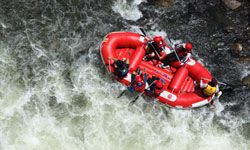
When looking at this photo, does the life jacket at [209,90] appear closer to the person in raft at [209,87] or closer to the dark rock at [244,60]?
the person in raft at [209,87]

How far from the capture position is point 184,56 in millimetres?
12102

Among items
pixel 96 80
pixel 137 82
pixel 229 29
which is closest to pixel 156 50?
pixel 137 82

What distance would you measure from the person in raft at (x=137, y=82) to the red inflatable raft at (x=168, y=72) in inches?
8.0

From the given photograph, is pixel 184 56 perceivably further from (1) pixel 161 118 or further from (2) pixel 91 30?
(2) pixel 91 30

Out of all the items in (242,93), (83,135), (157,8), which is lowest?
(83,135)

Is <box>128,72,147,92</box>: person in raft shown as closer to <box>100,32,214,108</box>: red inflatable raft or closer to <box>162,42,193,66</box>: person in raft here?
<box>100,32,214,108</box>: red inflatable raft

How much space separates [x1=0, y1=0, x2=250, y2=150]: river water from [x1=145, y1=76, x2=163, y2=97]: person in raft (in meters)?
0.53

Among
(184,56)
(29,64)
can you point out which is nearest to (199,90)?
(184,56)

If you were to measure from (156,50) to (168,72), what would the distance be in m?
0.78

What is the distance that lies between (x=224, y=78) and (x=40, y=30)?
623 cm

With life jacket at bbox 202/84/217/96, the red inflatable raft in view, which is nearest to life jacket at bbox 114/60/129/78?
the red inflatable raft

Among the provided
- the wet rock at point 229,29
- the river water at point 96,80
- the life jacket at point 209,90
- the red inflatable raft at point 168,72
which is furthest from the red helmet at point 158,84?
the wet rock at point 229,29

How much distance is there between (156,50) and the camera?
12.2 metres

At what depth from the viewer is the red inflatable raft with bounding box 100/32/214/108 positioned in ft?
39.3
